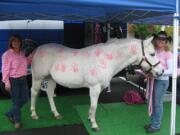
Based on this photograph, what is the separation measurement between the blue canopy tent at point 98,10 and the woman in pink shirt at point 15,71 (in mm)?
753

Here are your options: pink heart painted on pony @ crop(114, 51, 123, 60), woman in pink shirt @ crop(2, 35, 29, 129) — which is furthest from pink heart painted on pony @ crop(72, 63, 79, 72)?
woman in pink shirt @ crop(2, 35, 29, 129)

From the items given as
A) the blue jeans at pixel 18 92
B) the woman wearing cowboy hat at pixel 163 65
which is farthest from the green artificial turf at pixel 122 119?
the blue jeans at pixel 18 92

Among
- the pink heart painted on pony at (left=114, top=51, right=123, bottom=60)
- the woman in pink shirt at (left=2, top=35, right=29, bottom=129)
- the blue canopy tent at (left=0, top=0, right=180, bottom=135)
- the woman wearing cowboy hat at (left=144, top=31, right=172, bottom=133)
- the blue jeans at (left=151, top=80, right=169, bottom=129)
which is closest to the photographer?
the blue canopy tent at (left=0, top=0, right=180, bottom=135)

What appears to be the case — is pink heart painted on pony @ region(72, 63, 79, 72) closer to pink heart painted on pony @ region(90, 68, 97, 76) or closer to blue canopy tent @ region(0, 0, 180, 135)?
pink heart painted on pony @ region(90, 68, 97, 76)

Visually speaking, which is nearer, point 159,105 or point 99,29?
point 159,105

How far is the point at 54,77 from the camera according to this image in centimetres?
602

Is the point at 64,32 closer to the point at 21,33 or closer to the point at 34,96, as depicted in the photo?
the point at 21,33

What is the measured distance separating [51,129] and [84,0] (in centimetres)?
281

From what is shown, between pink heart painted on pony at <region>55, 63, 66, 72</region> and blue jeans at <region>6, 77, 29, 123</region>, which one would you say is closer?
blue jeans at <region>6, 77, 29, 123</region>

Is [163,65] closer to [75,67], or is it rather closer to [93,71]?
[93,71]

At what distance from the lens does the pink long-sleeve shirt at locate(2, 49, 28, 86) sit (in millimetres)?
5414

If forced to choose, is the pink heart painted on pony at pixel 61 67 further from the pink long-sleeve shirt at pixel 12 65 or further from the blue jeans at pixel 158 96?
the blue jeans at pixel 158 96

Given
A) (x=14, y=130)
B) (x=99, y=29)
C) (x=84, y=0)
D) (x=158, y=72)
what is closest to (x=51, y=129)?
(x=14, y=130)

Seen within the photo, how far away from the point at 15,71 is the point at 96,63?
142 cm
